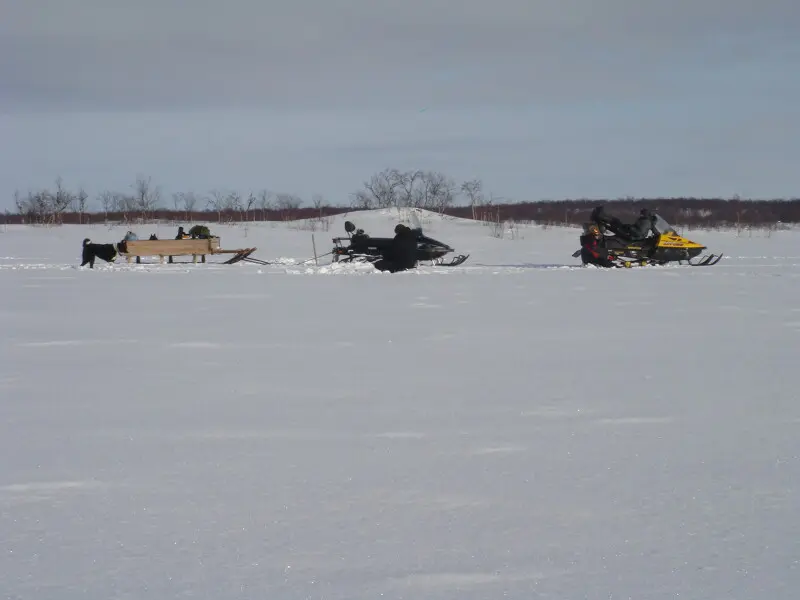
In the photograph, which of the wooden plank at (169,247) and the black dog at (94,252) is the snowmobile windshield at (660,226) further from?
the black dog at (94,252)

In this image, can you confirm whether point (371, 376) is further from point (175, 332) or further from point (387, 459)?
point (175, 332)

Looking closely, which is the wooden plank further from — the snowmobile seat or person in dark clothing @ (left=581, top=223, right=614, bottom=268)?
person in dark clothing @ (left=581, top=223, right=614, bottom=268)

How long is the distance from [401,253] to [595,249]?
13.5ft

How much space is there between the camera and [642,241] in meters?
20.1

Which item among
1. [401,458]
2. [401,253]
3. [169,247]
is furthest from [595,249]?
[401,458]

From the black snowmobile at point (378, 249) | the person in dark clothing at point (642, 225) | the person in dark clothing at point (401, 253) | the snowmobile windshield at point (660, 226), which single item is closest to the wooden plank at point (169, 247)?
the black snowmobile at point (378, 249)

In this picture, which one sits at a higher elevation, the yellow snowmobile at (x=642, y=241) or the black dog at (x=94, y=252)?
the yellow snowmobile at (x=642, y=241)

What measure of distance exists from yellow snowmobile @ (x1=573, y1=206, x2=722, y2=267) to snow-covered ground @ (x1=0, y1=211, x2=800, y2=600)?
33.2ft

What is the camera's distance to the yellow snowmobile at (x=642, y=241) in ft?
65.0

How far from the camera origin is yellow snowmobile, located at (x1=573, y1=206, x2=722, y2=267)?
19812 millimetres

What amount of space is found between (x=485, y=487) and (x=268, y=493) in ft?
2.66

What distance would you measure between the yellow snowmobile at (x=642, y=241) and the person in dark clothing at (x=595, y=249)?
8 cm

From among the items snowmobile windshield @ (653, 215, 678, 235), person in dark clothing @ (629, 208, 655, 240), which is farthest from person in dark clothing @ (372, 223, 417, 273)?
snowmobile windshield @ (653, 215, 678, 235)

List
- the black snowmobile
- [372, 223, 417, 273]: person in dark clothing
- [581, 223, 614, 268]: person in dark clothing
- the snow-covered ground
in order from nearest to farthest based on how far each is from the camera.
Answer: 1. the snow-covered ground
2. [372, 223, 417, 273]: person in dark clothing
3. the black snowmobile
4. [581, 223, 614, 268]: person in dark clothing
